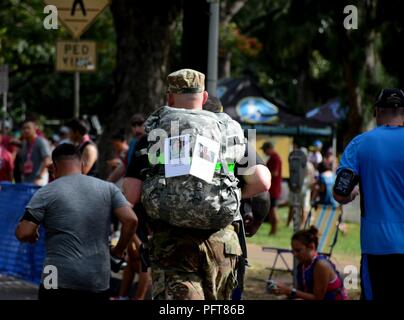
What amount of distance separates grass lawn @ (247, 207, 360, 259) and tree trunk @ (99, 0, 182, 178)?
Result: 12.4 feet

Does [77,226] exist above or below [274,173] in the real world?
above

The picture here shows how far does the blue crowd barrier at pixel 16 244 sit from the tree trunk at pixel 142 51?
8.09 feet

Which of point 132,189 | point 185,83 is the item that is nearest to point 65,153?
point 132,189

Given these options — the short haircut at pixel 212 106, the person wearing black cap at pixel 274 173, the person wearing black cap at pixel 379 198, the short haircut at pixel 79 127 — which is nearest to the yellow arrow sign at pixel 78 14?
the short haircut at pixel 79 127

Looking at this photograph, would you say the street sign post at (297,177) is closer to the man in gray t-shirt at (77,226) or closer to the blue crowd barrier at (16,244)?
the blue crowd barrier at (16,244)

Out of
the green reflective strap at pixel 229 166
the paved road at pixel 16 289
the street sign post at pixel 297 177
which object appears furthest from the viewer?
the street sign post at pixel 297 177

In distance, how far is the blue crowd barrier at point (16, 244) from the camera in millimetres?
11328

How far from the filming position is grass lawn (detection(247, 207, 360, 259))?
52.0 ft

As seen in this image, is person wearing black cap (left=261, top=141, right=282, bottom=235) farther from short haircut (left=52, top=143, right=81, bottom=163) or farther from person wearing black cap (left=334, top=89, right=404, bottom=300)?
person wearing black cap (left=334, top=89, right=404, bottom=300)

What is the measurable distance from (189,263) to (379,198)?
1282 millimetres

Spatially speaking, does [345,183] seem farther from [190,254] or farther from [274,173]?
[274,173]

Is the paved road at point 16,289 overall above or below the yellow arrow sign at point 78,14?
below

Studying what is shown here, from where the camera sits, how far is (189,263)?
5.39 metres

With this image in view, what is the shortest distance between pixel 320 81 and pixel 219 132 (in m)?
42.9
